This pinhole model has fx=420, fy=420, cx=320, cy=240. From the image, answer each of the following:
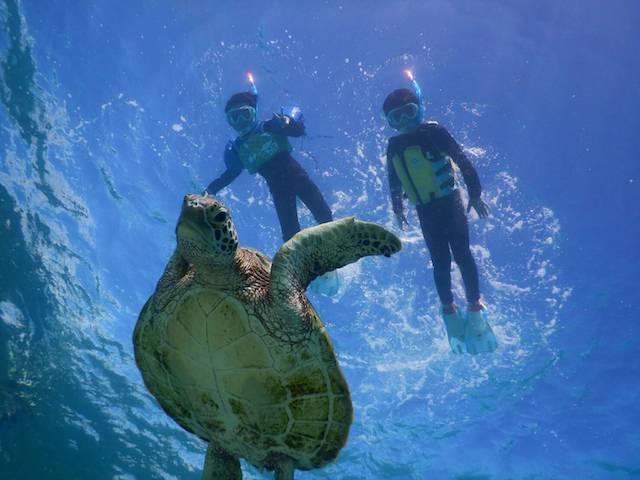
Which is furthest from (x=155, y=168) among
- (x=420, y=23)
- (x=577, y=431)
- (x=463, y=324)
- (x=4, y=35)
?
(x=577, y=431)

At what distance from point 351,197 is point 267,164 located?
2.63 m

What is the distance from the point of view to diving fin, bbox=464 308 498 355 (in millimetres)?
9125

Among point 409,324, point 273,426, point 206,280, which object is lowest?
point 273,426

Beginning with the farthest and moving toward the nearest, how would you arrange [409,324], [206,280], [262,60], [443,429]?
[443,429] < [409,324] < [262,60] < [206,280]

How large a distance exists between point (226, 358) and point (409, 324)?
11388 mm

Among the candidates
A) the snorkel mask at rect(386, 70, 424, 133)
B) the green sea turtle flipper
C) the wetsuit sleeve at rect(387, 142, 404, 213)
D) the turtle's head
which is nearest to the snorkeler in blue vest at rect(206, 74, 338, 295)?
the wetsuit sleeve at rect(387, 142, 404, 213)

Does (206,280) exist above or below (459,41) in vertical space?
below

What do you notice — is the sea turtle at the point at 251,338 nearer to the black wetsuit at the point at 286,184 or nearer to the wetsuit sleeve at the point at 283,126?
the wetsuit sleeve at the point at 283,126

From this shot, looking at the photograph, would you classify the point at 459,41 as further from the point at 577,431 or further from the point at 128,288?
the point at 577,431

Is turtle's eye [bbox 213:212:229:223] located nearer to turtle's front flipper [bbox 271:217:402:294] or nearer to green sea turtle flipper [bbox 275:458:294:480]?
turtle's front flipper [bbox 271:217:402:294]

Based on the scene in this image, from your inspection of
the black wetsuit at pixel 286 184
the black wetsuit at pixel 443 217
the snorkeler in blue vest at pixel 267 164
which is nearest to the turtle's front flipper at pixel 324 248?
the snorkeler in blue vest at pixel 267 164

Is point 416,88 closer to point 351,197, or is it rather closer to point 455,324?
point 351,197

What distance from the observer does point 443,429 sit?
1805 centimetres

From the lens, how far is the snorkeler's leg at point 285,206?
30.3 feet
